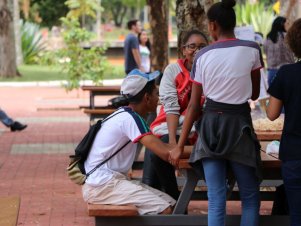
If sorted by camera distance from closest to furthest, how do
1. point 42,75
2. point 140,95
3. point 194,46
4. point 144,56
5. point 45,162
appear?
point 140,95
point 194,46
point 45,162
point 144,56
point 42,75

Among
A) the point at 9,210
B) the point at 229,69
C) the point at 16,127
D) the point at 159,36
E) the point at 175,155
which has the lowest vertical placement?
the point at 16,127

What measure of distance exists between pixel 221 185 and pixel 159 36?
9.30 metres

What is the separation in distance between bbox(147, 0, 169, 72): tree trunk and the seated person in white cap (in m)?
8.40

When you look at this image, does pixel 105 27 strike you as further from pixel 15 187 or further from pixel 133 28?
pixel 15 187

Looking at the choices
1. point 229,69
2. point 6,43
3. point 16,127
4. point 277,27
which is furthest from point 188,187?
point 6,43

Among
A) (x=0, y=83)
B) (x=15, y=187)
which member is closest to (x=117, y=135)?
(x=15, y=187)

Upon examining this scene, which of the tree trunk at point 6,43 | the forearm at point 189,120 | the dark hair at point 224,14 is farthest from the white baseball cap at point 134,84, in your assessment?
the tree trunk at point 6,43

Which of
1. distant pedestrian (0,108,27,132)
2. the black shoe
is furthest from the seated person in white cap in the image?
the black shoe

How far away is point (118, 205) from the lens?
20.8 ft

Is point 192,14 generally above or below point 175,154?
above

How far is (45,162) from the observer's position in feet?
38.4

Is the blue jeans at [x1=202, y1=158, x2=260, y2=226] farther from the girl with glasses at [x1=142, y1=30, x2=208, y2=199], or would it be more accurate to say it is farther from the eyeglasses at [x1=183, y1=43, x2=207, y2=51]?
the eyeglasses at [x1=183, y1=43, x2=207, y2=51]

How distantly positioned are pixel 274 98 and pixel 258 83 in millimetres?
360

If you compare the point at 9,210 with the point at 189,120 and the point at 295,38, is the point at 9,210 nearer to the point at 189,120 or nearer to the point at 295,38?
the point at 189,120
